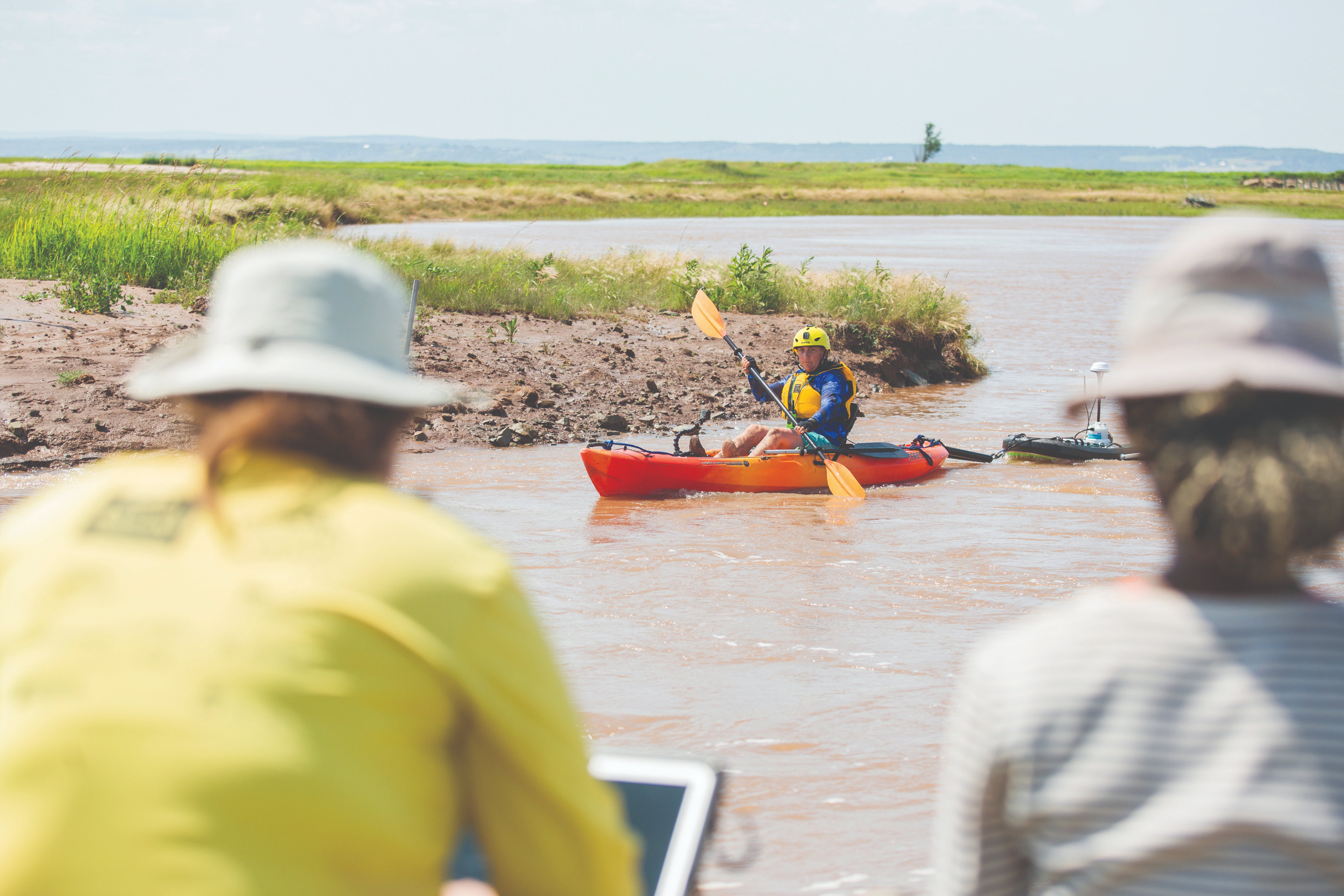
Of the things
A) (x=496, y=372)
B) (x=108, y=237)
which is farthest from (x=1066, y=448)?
(x=108, y=237)

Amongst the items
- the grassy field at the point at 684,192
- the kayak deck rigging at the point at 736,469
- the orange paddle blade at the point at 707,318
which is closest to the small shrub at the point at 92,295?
the grassy field at the point at 684,192

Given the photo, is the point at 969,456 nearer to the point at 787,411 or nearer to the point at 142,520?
the point at 787,411

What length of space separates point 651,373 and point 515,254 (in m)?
5.36

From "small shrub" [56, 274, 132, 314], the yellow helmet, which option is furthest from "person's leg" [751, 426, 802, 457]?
"small shrub" [56, 274, 132, 314]

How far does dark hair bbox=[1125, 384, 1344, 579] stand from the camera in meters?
1.22

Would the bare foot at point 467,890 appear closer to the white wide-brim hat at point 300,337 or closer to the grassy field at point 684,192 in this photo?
the white wide-brim hat at point 300,337

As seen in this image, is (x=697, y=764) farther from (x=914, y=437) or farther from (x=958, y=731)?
(x=914, y=437)

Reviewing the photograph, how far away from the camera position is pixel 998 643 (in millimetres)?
1326

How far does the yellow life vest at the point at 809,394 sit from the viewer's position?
10.9 meters

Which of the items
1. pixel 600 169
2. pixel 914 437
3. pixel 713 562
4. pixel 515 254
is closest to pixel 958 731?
pixel 713 562

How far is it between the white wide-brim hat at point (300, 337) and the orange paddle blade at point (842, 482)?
9.47 meters

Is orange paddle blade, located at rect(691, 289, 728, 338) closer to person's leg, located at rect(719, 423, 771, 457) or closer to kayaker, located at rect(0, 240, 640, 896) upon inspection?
person's leg, located at rect(719, 423, 771, 457)

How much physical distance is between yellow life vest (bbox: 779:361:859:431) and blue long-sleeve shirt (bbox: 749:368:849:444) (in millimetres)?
19

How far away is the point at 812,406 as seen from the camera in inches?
431
